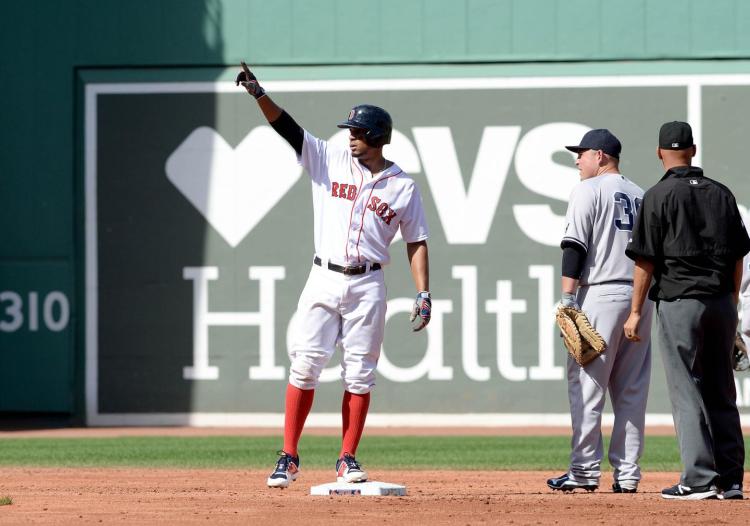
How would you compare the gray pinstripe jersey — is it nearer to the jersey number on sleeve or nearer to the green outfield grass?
the jersey number on sleeve

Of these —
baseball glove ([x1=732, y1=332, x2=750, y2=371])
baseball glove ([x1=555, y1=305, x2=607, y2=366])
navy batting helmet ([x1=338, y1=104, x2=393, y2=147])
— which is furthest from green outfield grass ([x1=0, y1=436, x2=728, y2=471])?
navy batting helmet ([x1=338, y1=104, x2=393, y2=147])

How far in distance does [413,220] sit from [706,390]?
1853 mm

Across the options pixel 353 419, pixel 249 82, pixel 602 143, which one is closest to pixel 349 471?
pixel 353 419

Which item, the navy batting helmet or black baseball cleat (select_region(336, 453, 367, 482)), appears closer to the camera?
black baseball cleat (select_region(336, 453, 367, 482))

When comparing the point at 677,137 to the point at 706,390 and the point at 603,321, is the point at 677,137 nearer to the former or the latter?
the point at 603,321

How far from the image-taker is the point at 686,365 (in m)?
6.86

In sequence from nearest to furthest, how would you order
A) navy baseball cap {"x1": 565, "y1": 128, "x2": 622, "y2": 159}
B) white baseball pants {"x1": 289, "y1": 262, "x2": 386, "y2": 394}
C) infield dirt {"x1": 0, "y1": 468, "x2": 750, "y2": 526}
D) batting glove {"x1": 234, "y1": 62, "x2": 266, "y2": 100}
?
infield dirt {"x1": 0, "y1": 468, "x2": 750, "y2": 526} → batting glove {"x1": 234, "y1": 62, "x2": 266, "y2": 100} → white baseball pants {"x1": 289, "y1": 262, "x2": 386, "y2": 394} → navy baseball cap {"x1": 565, "y1": 128, "x2": 622, "y2": 159}

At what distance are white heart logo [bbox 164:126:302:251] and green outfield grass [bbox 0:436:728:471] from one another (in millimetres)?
2570

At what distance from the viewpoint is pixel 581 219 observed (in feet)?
24.1

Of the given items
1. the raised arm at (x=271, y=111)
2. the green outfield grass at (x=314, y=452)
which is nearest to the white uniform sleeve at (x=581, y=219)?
the raised arm at (x=271, y=111)

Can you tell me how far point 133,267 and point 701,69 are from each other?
6391 mm

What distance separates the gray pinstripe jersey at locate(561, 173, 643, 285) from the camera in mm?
7348

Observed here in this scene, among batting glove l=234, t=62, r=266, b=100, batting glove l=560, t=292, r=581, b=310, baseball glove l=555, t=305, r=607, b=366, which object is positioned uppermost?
batting glove l=234, t=62, r=266, b=100

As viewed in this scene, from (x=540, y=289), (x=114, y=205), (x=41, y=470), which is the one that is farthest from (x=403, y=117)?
(x=41, y=470)
